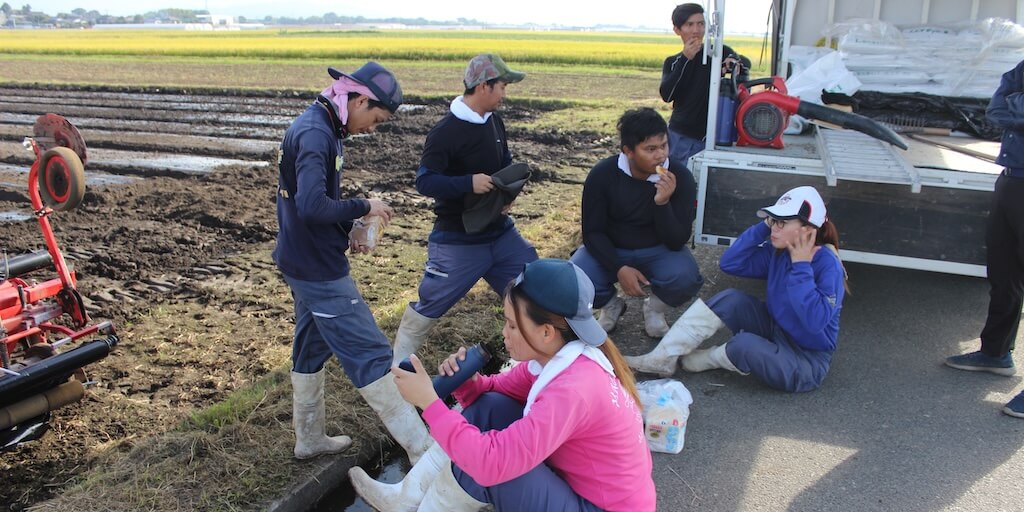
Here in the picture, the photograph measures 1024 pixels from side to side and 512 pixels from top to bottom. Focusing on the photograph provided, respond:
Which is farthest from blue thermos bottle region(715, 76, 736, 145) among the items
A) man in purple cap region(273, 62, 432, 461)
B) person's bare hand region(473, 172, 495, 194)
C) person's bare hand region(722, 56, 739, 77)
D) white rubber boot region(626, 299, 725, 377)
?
man in purple cap region(273, 62, 432, 461)

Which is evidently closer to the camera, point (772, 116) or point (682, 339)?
point (682, 339)

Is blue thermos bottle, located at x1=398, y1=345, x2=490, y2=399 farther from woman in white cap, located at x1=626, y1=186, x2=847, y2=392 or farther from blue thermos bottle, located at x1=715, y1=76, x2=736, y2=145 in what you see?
blue thermos bottle, located at x1=715, y1=76, x2=736, y2=145

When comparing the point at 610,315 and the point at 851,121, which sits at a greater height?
the point at 851,121

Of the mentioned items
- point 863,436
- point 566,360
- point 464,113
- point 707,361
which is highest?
point 464,113

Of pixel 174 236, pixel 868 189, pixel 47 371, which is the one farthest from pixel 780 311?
pixel 174 236

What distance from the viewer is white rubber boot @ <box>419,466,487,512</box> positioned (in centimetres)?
278

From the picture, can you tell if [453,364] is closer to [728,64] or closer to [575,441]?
[575,441]

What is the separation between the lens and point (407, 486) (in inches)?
121

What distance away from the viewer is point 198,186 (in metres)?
9.57

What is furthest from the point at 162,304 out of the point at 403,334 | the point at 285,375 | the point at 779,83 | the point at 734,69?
the point at 779,83

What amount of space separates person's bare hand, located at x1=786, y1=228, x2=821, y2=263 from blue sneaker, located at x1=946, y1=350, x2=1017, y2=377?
4.38 ft

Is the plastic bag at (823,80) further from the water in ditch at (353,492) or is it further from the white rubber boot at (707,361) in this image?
the water in ditch at (353,492)

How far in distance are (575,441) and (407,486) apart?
876 mm

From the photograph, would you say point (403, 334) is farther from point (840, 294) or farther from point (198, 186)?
point (198, 186)
